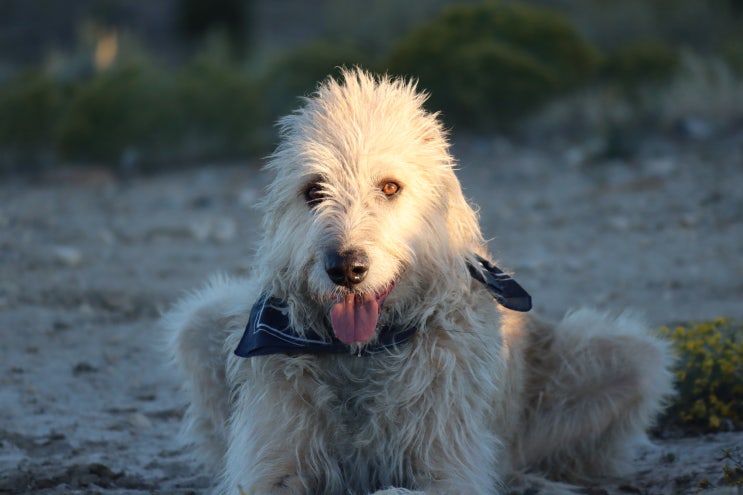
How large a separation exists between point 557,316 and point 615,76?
10.7m

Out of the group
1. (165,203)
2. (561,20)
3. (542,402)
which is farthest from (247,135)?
(542,402)

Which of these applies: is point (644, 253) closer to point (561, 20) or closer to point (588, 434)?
point (588, 434)

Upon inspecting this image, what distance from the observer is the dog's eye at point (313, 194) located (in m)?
4.57

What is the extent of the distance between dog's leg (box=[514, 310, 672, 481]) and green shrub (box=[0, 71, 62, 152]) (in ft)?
45.7

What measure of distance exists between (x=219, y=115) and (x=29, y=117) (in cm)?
315

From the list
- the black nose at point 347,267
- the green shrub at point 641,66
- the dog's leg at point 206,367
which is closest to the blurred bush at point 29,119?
the green shrub at point 641,66

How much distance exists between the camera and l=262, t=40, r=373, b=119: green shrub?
62.4ft

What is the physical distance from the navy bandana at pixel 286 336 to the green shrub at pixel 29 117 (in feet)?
46.1

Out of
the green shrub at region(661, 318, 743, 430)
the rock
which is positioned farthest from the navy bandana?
the rock

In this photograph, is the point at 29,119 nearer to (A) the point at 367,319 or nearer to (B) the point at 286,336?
(B) the point at 286,336

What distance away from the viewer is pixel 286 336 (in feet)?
15.2

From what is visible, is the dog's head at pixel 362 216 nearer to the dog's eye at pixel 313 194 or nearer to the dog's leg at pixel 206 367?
the dog's eye at pixel 313 194

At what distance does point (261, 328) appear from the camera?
4637 millimetres

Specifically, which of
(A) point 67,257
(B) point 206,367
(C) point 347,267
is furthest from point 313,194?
(A) point 67,257
